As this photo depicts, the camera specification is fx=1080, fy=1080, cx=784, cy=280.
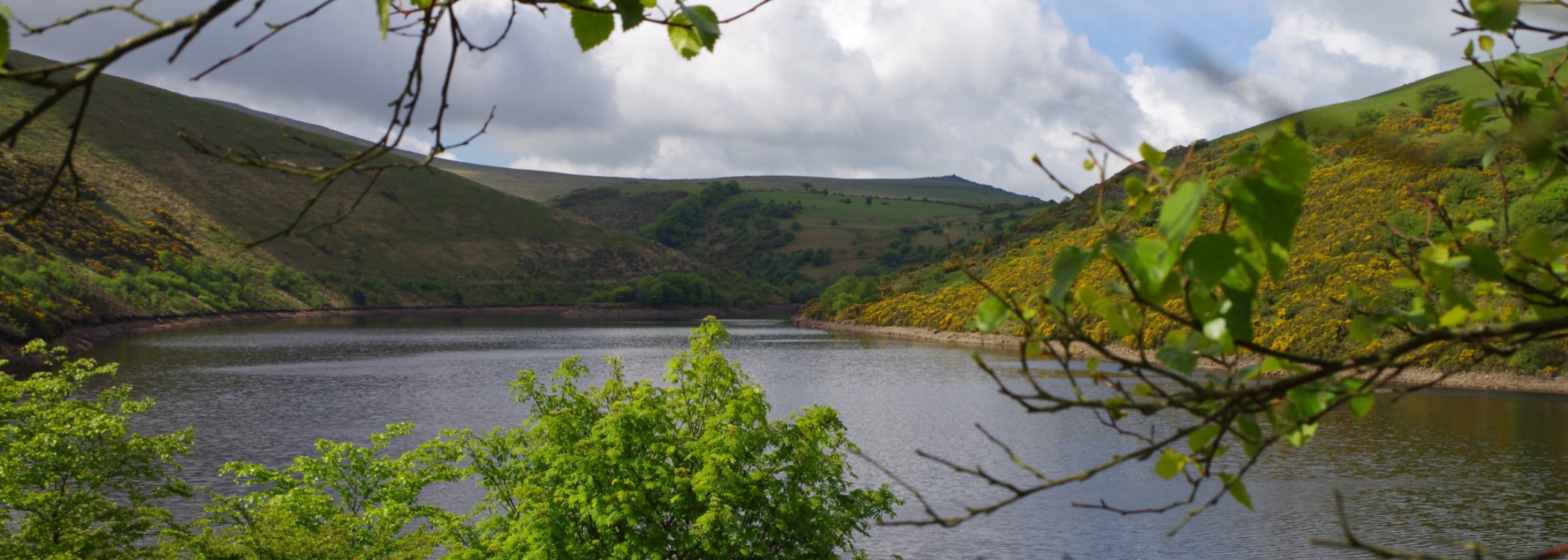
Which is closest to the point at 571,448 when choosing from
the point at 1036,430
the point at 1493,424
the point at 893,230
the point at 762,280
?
the point at 1036,430

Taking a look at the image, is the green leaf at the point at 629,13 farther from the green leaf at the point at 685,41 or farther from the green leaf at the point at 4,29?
the green leaf at the point at 4,29

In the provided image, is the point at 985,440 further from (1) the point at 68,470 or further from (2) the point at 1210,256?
(2) the point at 1210,256

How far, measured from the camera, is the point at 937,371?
47969 millimetres

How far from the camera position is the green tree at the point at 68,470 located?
11.5 meters

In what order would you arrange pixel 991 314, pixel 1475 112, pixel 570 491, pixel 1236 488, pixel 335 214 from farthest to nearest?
pixel 335 214, pixel 570 491, pixel 1475 112, pixel 1236 488, pixel 991 314

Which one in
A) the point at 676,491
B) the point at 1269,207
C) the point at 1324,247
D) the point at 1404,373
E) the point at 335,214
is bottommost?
the point at 676,491

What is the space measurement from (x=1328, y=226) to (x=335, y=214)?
10321cm

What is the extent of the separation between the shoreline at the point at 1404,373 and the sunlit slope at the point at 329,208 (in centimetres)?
3601

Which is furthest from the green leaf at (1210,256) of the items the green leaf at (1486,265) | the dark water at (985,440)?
the dark water at (985,440)

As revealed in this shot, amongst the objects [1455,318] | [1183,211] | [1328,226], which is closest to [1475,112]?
[1455,318]

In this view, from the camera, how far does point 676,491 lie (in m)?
13.4

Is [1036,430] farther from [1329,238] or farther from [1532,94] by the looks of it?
[1532,94]

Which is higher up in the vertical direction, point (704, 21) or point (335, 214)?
point (335, 214)

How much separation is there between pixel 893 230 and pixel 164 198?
355 feet
